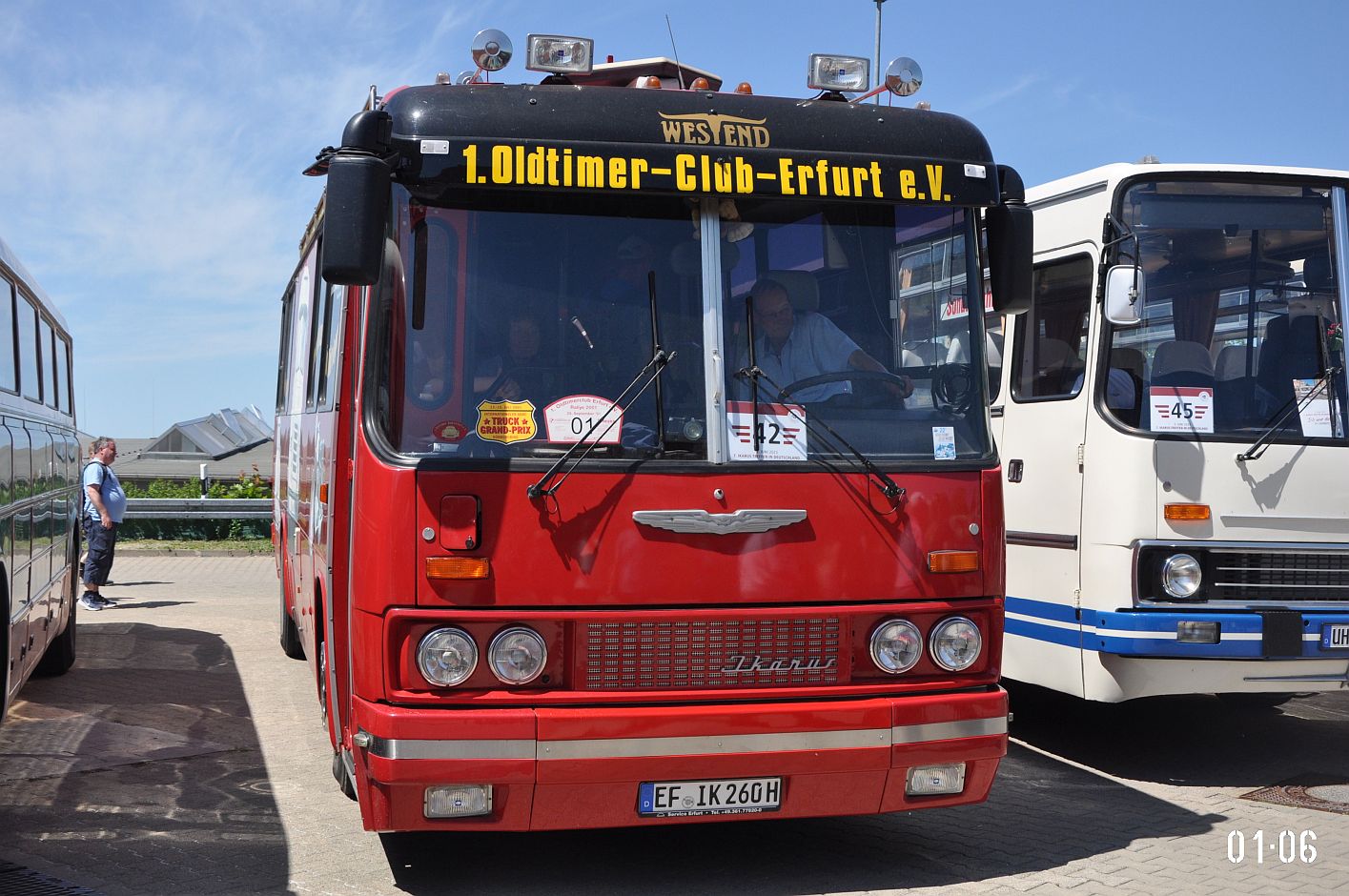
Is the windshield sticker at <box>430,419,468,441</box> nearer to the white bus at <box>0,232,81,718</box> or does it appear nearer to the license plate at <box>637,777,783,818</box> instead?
the license plate at <box>637,777,783,818</box>

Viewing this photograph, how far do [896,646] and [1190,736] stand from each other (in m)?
4.50

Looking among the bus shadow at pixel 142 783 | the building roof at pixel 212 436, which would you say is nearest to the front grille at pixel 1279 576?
the bus shadow at pixel 142 783

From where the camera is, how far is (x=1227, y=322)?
782 cm

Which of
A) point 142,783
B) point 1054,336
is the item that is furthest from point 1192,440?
point 142,783

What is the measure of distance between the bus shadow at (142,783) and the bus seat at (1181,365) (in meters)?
4.89

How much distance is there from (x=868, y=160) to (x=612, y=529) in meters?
1.84

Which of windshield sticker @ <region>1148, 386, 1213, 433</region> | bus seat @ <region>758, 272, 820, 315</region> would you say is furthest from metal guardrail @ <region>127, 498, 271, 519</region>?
bus seat @ <region>758, 272, 820, 315</region>

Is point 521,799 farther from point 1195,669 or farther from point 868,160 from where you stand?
point 1195,669

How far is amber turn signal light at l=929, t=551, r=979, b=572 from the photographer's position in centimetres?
565

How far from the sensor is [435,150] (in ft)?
17.7

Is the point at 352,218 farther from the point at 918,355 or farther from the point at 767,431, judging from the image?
the point at 918,355

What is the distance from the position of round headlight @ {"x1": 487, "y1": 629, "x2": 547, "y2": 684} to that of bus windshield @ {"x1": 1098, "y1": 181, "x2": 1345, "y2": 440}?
3764 millimetres

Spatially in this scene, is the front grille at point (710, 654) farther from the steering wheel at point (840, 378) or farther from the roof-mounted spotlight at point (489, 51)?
the roof-mounted spotlight at point (489, 51)

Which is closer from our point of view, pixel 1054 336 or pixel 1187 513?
pixel 1187 513
